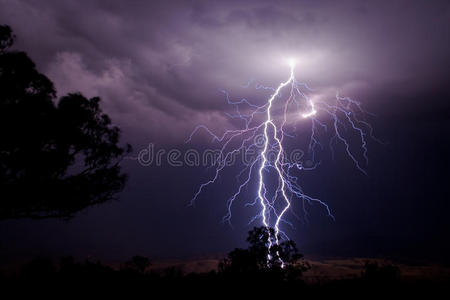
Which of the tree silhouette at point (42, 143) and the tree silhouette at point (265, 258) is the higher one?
the tree silhouette at point (42, 143)

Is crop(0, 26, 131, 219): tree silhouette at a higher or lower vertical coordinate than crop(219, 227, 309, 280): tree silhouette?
higher

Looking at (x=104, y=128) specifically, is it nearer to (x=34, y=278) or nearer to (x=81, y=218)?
(x=34, y=278)

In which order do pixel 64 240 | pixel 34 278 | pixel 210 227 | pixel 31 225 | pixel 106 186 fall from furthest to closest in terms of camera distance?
1. pixel 210 227
2. pixel 31 225
3. pixel 64 240
4. pixel 106 186
5. pixel 34 278

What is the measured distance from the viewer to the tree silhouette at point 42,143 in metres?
6.92

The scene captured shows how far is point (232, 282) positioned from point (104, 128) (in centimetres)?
640

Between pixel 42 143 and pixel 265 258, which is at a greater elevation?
pixel 42 143

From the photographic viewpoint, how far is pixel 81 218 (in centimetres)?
14862

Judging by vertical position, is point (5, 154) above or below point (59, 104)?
below

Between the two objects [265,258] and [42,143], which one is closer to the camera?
[42,143]

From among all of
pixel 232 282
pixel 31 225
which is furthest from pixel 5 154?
pixel 31 225

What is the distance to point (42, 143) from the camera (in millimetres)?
7484

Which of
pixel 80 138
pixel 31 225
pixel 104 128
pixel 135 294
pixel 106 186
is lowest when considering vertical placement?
pixel 135 294

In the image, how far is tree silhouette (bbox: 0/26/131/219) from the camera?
692 cm

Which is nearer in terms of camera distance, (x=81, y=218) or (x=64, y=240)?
(x=64, y=240)
